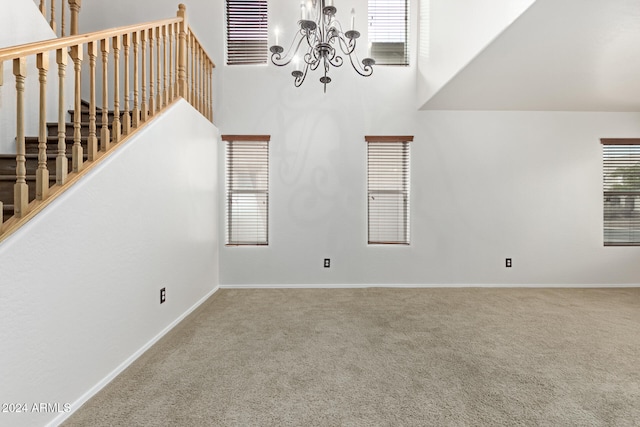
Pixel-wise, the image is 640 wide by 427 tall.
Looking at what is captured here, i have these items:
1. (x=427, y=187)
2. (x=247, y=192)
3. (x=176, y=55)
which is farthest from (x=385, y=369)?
(x=176, y=55)

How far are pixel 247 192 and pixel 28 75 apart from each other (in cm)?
232

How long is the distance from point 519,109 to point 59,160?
483 cm

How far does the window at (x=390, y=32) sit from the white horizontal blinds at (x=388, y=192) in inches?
48.1

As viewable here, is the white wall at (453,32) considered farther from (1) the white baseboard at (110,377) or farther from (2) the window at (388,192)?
(1) the white baseboard at (110,377)

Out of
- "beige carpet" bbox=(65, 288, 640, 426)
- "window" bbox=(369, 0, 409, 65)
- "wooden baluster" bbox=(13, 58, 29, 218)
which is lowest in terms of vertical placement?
"beige carpet" bbox=(65, 288, 640, 426)

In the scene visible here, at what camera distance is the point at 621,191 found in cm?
393

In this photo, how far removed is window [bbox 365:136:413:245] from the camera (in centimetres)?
397

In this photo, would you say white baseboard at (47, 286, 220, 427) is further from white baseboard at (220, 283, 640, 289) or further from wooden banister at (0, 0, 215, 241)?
white baseboard at (220, 283, 640, 289)

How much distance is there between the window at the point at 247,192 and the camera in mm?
3949

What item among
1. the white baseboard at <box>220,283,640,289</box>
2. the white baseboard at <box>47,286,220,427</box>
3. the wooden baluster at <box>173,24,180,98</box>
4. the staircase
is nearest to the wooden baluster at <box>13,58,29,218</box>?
the staircase

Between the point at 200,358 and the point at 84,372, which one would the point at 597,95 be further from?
the point at 84,372

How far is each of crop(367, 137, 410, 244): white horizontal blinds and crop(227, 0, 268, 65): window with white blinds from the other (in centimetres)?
204

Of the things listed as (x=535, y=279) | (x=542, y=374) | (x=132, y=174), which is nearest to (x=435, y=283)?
(x=535, y=279)

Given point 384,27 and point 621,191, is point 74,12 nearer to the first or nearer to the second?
point 384,27
